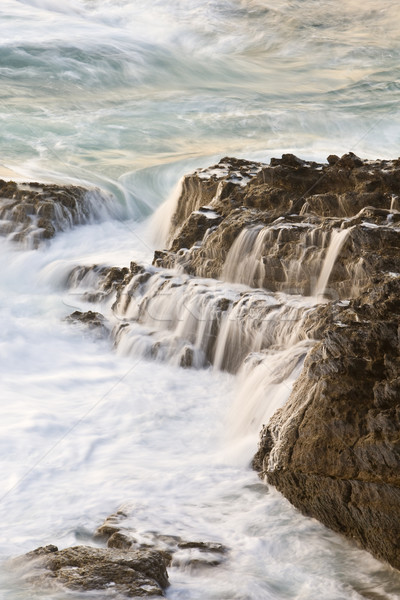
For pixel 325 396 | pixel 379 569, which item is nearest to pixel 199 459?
pixel 325 396

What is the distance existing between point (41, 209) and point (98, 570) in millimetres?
9597

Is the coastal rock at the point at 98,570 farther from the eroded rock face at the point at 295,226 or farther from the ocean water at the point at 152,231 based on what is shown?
the eroded rock face at the point at 295,226

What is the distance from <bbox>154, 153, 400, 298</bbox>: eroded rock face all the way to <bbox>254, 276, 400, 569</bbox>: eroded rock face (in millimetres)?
1739

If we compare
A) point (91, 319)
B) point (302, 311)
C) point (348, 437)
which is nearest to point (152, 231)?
point (91, 319)

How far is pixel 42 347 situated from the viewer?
9852mm

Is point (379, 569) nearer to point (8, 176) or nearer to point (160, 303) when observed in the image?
point (160, 303)

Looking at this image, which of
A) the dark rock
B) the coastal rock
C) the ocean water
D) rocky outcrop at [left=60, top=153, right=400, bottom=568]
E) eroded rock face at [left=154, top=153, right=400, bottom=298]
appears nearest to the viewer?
the coastal rock

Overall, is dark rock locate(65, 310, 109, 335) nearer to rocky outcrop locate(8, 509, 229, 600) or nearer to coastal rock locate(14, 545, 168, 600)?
rocky outcrop locate(8, 509, 229, 600)

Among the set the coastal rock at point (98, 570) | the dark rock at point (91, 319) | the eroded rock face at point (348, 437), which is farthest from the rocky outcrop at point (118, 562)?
the dark rock at point (91, 319)

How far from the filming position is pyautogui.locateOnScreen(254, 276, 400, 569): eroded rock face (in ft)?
17.6

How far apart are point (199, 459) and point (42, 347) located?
3505 mm

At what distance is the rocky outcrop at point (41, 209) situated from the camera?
13391 mm

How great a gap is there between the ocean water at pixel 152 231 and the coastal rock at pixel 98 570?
131mm

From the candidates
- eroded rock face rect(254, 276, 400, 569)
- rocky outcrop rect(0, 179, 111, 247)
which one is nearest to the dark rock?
rocky outcrop rect(0, 179, 111, 247)
